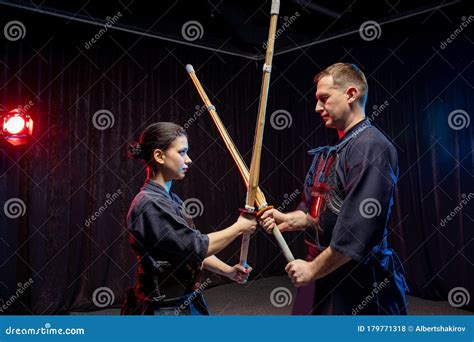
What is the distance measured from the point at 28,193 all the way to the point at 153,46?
1.80 m

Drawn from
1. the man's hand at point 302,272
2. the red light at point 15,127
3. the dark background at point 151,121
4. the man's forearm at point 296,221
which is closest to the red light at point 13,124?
the red light at point 15,127

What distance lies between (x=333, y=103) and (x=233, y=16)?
9.04ft

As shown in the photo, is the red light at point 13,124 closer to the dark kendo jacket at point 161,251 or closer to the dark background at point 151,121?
the dark background at point 151,121

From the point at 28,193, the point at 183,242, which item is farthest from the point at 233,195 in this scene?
the point at 183,242

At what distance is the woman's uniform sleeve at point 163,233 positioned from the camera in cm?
155

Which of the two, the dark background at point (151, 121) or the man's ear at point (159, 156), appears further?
the dark background at point (151, 121)

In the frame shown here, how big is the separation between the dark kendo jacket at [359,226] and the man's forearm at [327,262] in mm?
28

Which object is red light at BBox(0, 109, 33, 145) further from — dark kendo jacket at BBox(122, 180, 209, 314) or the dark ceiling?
dark kendo jacket at BBox(122, 180, 209, 314)

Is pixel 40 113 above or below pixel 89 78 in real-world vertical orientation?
below

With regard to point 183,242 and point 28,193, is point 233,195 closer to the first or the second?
point 28,193

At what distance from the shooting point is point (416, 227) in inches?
154

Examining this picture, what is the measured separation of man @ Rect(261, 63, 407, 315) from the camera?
139 cm

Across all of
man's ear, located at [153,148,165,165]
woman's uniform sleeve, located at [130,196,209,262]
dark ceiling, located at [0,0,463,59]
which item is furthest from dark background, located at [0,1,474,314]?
woman's uniform sleeve, located at [130,196,209,262]

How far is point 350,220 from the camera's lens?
1387 mm
